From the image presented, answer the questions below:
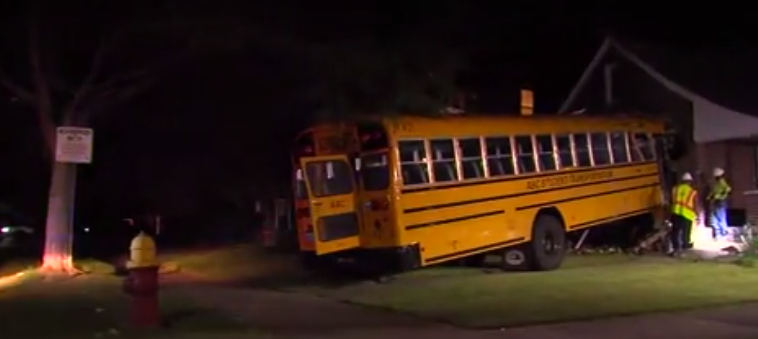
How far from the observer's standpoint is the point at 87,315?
1437 cm

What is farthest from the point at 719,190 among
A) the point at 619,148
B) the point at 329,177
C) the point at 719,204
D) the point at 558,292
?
the point at 329,177

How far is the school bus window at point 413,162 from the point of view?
17906mm

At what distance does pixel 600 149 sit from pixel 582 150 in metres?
0.62

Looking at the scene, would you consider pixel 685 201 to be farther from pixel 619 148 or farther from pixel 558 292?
pixel 558 292

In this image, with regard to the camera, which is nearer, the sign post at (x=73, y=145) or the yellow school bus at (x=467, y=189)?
the yellow school bus at (x=467, y=189)

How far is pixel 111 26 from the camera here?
20.2m

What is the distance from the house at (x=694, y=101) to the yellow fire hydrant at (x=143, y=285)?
13.4 meters

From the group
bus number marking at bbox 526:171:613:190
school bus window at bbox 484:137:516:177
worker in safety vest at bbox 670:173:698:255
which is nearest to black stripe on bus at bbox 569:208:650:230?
worker in safety vest at bbox 670:173:698:255

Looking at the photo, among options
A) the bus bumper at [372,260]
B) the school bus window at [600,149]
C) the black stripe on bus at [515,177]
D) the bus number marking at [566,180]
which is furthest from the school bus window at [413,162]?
the school bus window at [600,149]

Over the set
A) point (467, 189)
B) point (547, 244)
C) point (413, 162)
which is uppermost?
point (413, 162)

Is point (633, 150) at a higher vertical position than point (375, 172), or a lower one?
Answer: higher

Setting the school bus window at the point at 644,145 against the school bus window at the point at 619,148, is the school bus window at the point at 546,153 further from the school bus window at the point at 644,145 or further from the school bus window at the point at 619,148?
the school bus window at the point at 644,145

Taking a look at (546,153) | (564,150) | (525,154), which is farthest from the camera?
(564,150)

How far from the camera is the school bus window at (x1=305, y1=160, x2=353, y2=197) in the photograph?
1803 centimetres
